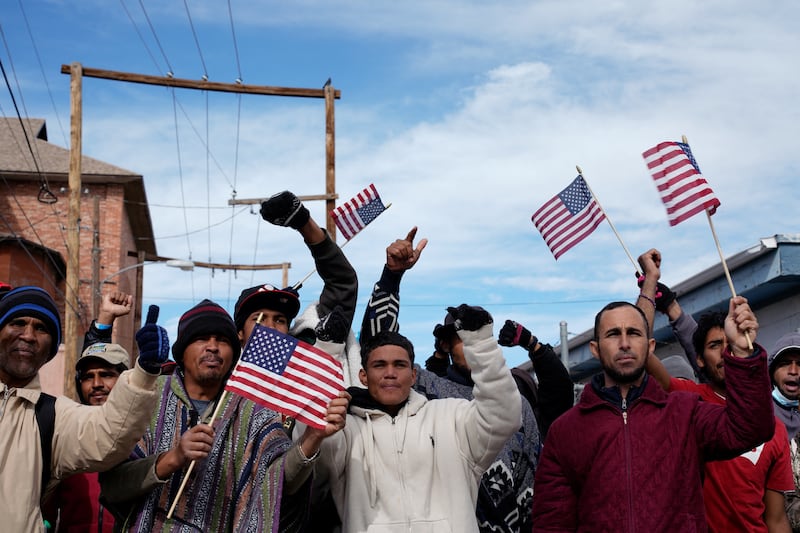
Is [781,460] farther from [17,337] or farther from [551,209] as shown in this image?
[17,337]

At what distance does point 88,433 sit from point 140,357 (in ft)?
1.50

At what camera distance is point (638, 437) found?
14.3ft

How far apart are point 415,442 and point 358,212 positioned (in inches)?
165

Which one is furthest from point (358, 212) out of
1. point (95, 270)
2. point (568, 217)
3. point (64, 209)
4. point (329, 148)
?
point (64, 209)

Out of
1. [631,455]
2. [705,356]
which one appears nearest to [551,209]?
[705,356]

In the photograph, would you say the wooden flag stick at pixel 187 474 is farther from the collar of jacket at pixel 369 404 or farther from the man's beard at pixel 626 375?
the man's beard at pixel 626 375

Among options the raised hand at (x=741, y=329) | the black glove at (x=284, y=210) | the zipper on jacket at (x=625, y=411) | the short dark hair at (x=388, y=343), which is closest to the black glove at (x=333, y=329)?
the short dark hair at (x=388, y=343)

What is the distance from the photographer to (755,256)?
42.6ft

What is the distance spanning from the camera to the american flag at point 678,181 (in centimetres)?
548

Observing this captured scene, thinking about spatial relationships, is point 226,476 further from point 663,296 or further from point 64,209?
point 64,209

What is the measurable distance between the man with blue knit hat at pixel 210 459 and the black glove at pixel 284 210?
796 millimetres

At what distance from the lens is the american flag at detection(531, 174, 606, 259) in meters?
7.35

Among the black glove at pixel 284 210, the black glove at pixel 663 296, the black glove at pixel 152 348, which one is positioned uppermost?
the black glove at pixel 284 210

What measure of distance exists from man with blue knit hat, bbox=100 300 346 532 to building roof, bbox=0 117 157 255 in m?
36.4
